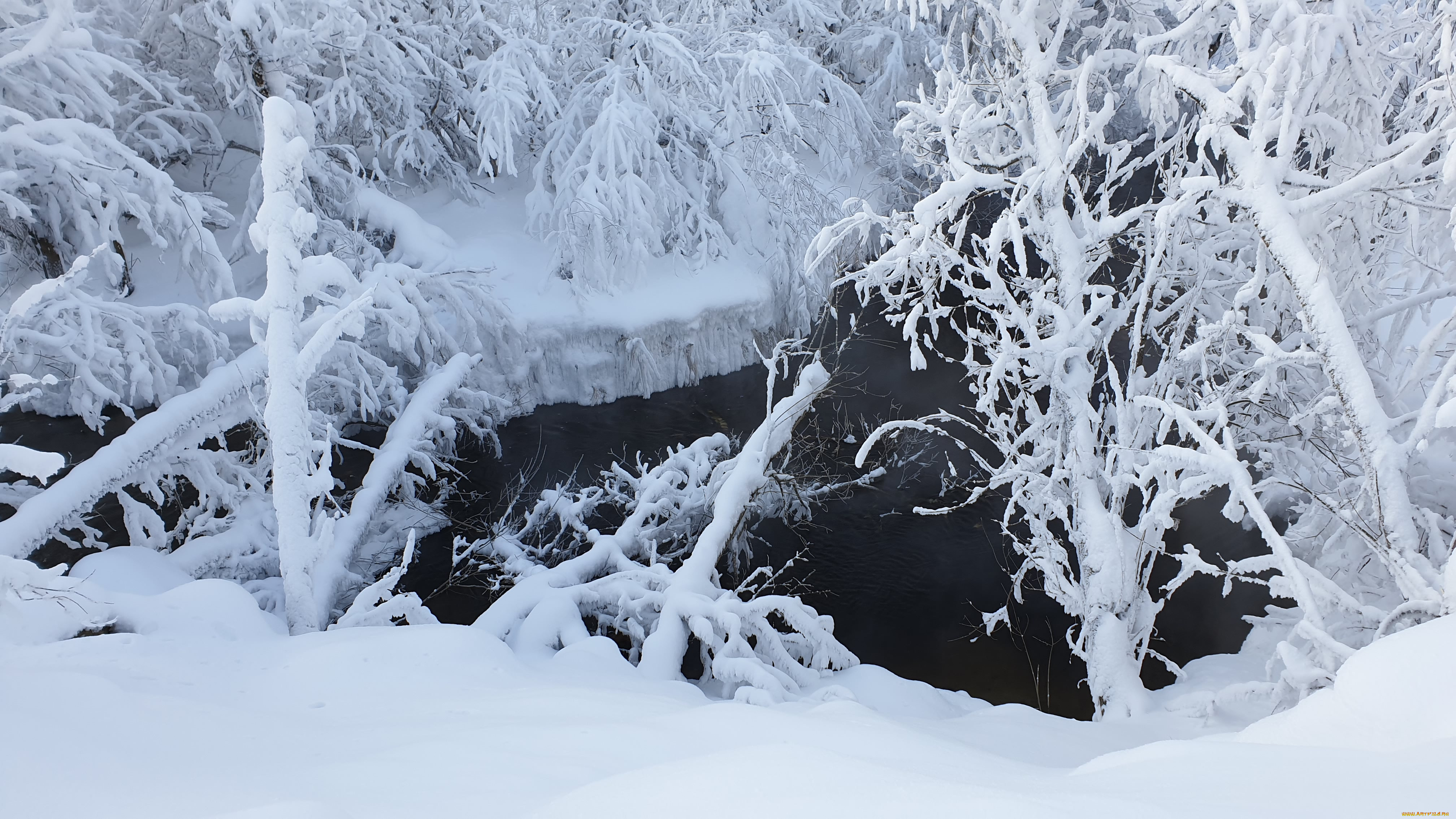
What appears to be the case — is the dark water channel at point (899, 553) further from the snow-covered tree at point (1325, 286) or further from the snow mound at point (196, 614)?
the snow mound at point (196, 614)

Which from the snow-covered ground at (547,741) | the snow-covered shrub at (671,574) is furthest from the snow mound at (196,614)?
the snow-covered shrub at (671,574)

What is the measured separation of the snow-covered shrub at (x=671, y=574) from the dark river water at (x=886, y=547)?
0.58m

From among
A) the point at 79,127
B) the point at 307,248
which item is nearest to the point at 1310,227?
the point at 79,127

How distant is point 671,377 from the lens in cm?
1161

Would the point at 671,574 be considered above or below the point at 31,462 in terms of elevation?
below

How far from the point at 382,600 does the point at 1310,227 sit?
22.8 feet

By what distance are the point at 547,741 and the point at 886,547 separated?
19.9 ft

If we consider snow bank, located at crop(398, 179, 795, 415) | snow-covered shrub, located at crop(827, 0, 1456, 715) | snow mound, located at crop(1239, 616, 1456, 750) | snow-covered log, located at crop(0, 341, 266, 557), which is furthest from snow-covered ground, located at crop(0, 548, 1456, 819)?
snow bank, located at crop(398, 179, 795, 415)

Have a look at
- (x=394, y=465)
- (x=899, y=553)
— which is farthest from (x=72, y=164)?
(x=899, y=553)

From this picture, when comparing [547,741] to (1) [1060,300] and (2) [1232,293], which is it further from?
(2) [1232,293]

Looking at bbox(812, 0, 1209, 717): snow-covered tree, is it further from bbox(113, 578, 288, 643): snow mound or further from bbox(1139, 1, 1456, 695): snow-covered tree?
bbox(113, 578, 288, 643): snow mound

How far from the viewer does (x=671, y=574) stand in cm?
657

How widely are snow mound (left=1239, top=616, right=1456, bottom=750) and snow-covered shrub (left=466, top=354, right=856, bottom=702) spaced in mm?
3172

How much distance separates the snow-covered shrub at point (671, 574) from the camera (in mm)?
5773
